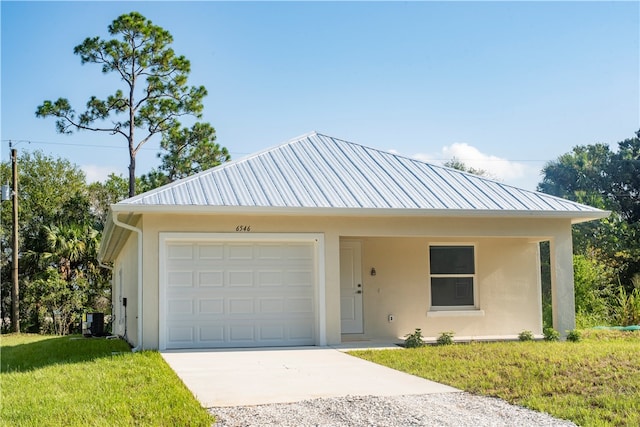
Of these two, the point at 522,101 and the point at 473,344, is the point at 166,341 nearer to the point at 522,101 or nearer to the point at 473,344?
the point at 473,344

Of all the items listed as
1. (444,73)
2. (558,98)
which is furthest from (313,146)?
(558,98)

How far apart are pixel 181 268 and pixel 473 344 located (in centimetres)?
571

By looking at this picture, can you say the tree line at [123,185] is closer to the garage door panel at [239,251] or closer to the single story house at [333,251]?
the single story house at [333,251]

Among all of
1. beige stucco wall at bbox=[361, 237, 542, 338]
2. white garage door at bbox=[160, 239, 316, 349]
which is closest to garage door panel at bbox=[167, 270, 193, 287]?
white garage door at bbox=[160, 239, 316, 349]

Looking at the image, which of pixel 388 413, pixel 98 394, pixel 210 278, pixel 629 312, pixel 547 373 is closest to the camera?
pixel 388 413

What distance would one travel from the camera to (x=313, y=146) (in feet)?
57.9

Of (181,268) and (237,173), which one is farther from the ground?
(237,173)

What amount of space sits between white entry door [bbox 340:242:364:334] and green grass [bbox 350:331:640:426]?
2995 millimetres

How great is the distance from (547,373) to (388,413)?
121 inches

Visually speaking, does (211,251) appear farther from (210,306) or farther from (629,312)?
(629,312)

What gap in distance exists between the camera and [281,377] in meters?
9.84

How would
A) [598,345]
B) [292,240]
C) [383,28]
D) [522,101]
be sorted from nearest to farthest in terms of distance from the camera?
[598,345]
[292,240]
[383,28]
[522,101]

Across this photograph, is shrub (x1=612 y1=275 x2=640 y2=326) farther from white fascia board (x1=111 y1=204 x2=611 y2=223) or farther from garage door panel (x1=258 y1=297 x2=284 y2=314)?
garage door panel (x1=258 y1=297 x2=284 y2=314)

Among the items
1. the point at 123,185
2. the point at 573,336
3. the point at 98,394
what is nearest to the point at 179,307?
the point at 98,394
